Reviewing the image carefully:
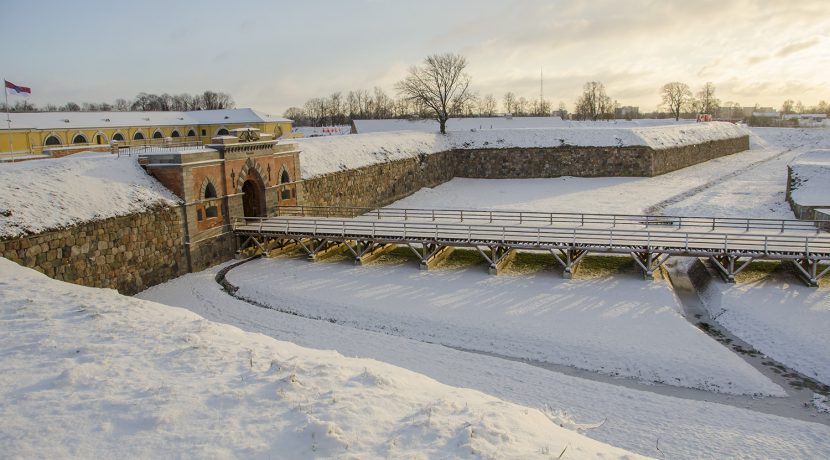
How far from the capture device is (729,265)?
65.6 ft

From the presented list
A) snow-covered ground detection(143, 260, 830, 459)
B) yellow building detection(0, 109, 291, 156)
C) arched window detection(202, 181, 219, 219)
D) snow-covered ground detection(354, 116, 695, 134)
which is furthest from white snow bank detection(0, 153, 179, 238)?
snow-covered ground detection(354, 116, 695, 134)

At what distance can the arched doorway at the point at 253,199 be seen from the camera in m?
27.1

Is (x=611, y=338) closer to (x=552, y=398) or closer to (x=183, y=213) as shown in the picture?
(x=552, y=398)

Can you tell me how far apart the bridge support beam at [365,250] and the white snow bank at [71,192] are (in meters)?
6.90

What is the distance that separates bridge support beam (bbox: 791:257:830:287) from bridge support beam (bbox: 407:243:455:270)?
39.1 ft

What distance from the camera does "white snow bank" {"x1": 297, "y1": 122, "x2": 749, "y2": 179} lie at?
36.1 m

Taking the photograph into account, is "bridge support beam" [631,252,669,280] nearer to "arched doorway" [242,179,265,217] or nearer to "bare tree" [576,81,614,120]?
"arched doorway" [242,179,265,217]

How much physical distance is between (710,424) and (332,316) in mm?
10559

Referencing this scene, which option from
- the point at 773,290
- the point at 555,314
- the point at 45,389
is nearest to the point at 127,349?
the point at 45,389

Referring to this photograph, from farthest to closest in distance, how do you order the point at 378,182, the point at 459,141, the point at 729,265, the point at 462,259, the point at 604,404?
the point at 459,141 → the point at 378,182 → the point at 462,259 → the point at 729,265 → the point at 604,404

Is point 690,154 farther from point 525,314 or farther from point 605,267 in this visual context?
point 525,314

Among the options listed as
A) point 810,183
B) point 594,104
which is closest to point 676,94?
point 594,104

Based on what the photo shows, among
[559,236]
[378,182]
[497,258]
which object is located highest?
[378,182]

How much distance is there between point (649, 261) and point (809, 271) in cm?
488
